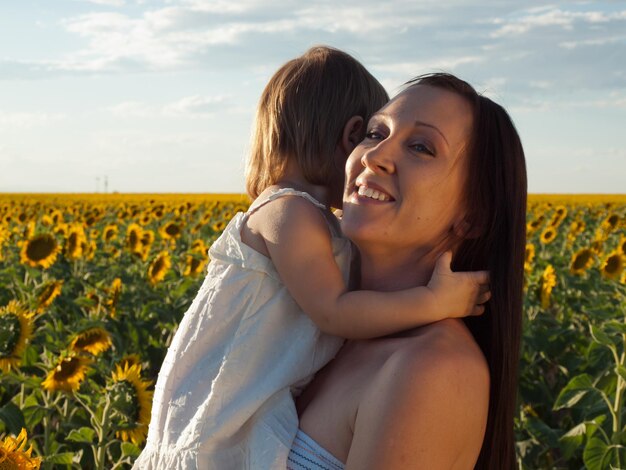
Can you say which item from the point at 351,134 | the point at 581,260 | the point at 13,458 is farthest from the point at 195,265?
the point at 13,458

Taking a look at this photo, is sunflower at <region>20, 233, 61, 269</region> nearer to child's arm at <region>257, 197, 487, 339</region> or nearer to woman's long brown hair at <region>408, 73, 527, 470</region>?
child's arm at <region>257, 197, 487, 339</region>

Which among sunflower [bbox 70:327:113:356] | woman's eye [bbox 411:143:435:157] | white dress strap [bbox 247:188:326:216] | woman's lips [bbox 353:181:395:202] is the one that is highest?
woman's eye [bbox 411:143:435:157]

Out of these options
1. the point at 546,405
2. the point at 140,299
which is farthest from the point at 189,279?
the point at 546,405

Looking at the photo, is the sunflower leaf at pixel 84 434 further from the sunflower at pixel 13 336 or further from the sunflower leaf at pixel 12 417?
the sunflower at pixel 13 336

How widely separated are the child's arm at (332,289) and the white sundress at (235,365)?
67mm

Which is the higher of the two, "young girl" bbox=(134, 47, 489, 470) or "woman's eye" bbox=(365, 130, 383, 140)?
"woman's eye" bbox=(365, 130, 383, 140)

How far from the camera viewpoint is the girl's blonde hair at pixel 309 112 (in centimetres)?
269

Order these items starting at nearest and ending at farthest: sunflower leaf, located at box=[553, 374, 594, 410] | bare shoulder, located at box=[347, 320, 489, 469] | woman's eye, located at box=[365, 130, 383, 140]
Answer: bare shoulder, located at box=[347, 320, 489, 469] < woman's eye, located at box=[365, 130, 383, 140] < sunflower leaf, located at box=[553, 374, 594, 410]

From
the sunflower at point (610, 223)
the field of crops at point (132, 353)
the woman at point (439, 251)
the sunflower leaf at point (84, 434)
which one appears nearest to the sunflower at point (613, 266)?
the field of crops at point (132, 353)

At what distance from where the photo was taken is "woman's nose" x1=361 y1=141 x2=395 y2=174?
2.02 metres

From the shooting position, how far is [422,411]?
1.75m

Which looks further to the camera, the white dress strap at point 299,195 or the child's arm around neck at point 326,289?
the white dress strap at point 299,195

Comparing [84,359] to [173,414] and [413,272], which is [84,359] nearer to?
Result: [173,414]

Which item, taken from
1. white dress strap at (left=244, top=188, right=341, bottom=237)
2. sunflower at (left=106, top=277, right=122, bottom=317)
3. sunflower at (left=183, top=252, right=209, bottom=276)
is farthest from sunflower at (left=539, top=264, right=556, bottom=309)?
white dress strap at (left=244, top=188, right=341, bottom=237)
